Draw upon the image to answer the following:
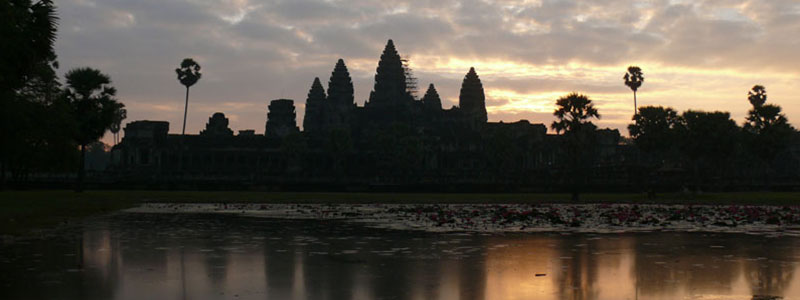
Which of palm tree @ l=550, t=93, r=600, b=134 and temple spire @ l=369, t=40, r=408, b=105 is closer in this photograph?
palm tree @ l=550, t=93, r=600, b=134

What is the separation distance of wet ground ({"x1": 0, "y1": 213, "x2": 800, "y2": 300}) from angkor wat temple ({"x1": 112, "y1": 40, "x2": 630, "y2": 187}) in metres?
61.1

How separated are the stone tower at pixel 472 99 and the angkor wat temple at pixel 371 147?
234 mm

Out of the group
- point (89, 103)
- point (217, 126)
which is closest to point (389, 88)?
point (217, 126)

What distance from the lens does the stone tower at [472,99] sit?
6855 inches

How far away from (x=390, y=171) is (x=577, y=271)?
352 ft

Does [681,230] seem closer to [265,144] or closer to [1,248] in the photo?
[1,248]

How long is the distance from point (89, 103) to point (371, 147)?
8102cm

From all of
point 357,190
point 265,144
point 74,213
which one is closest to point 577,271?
point 74,213

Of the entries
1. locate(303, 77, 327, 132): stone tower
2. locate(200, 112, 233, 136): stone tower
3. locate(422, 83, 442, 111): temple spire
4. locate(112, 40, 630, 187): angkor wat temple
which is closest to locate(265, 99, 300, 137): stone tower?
locate(112, 40, 630, 187): angkor wat temple

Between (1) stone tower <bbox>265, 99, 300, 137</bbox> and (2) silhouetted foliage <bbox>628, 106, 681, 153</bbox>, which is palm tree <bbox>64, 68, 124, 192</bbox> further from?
(1) stone tower <bbox>265, 99, 300, 137</bbox>

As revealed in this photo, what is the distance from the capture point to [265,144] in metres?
129

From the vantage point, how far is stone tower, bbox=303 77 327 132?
172750 mm

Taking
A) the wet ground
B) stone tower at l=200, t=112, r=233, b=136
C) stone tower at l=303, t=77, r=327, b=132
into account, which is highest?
stone tower at l=303, t=77, r=327, b=132

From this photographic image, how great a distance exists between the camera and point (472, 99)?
17712 centimetres
